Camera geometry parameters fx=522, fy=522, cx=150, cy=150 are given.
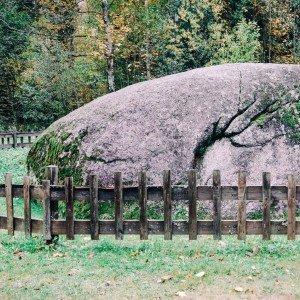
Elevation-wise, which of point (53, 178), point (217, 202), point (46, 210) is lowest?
point (46, 210)

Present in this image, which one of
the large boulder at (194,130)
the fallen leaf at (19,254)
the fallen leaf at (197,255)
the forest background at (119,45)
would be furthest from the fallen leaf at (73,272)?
the forest background at (119,45)

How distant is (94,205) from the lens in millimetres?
8031

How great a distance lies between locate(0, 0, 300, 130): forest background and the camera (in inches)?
1107

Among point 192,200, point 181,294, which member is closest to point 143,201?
point 192,200

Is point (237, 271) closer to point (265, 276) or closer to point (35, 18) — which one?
point (265, 276)

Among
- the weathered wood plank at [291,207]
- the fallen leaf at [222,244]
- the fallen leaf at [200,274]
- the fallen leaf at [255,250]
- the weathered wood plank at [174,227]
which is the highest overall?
the weathered wood plank at [291,207]

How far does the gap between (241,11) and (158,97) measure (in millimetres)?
20238

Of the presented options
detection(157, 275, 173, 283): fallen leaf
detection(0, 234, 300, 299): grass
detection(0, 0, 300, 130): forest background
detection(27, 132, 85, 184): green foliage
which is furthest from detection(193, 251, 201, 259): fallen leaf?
detection(0, 0, 300, 130): forest background

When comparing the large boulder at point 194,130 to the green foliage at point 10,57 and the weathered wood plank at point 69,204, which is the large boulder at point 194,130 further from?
the green foliage at point 10,57

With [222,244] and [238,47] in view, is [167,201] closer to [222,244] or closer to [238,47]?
[222,244]

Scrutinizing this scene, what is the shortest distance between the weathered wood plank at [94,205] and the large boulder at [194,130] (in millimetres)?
2863

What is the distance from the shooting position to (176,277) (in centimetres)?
658

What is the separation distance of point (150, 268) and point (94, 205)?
1533 mm

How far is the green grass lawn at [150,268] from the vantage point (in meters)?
6.14
